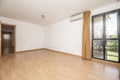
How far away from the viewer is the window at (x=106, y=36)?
2.79 meters

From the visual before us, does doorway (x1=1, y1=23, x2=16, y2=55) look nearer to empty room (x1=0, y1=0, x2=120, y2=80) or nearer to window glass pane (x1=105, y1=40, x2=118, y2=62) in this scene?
empty room (x1=0, y1=0, x2=120, y2=80)

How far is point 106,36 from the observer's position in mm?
3051

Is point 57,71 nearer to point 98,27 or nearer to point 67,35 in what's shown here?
point 98,27

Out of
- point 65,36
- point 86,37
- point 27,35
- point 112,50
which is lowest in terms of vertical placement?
point 112,50

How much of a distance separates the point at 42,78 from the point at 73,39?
2.95 m

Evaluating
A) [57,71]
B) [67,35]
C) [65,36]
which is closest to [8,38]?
[65,36]

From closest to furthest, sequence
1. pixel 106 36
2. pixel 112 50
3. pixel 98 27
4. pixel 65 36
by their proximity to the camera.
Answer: pixel 112 50
pixel 106 36
pixel 98 27
pixel 65 36

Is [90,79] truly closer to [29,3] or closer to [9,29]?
[29,3]

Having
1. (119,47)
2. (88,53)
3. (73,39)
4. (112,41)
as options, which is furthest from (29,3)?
(119,47)

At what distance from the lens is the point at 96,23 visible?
3389mm

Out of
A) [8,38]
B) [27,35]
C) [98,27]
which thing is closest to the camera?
[98,27]

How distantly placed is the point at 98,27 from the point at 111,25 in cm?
51

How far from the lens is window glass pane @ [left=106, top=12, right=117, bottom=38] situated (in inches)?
112

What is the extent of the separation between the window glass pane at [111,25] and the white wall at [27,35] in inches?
211
